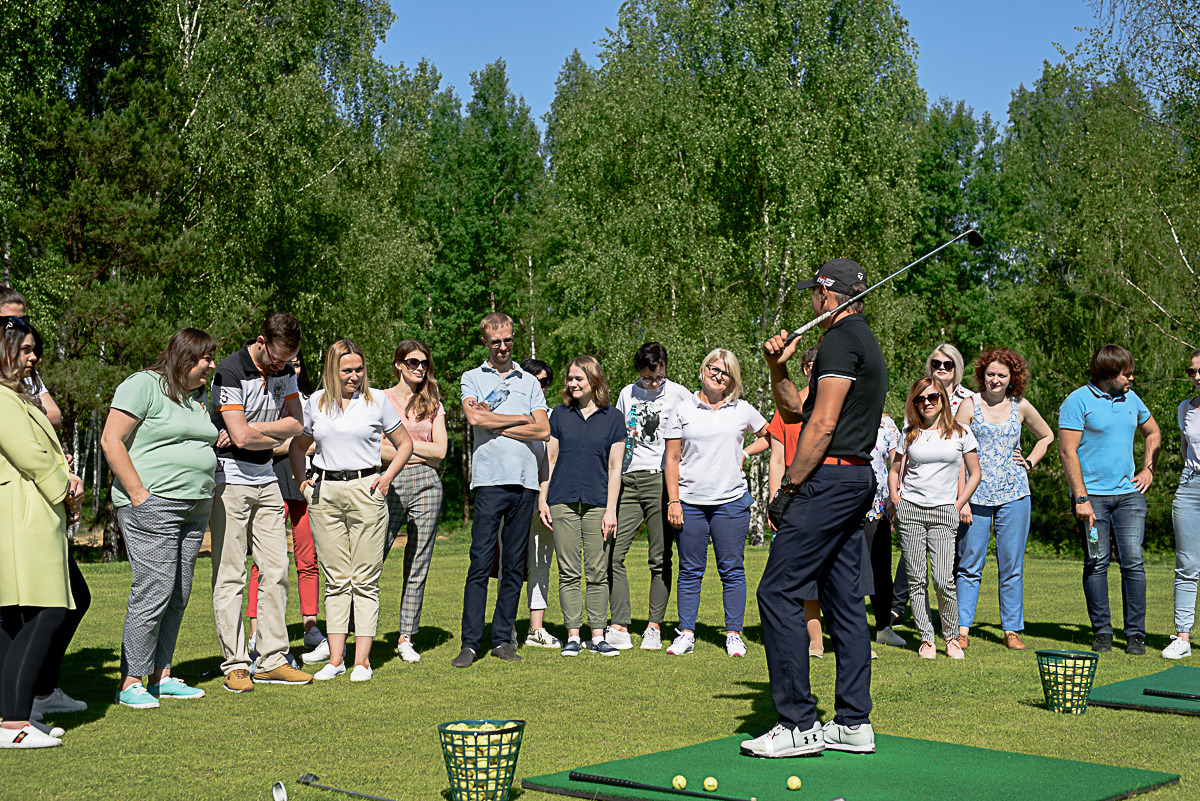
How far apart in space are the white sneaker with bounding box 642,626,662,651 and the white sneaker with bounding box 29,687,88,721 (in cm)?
386

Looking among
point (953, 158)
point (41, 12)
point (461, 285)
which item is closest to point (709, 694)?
point (41, 12)

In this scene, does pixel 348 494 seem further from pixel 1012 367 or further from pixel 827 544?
pixel 1012 367

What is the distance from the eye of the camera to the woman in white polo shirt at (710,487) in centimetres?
820

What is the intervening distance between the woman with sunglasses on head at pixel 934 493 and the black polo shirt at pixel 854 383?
3212 millimetres

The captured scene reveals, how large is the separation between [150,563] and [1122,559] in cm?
687

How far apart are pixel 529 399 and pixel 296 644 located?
8.55ft

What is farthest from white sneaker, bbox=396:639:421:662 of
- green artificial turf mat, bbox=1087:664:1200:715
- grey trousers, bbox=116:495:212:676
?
green artificial turf mat, bbox=1087:664:1200:715

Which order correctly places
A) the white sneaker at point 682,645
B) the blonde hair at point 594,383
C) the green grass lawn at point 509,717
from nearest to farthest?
the green grass lawn at point 509,717, the white sneaker at point 682,645, the blonde hair at point 594,383

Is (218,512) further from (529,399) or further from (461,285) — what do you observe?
(461,285)

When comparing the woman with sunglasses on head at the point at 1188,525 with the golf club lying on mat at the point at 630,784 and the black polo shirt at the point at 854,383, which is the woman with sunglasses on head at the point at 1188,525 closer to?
the black polo shirt at the point at 854,383

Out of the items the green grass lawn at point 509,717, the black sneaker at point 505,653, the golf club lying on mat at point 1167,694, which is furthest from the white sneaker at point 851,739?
the black sneaker at point 505,653

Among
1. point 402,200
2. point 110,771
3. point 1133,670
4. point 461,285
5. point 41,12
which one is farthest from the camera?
point 461,285

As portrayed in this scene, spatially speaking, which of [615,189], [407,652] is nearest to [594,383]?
[407,652]

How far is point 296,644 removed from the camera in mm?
8438
